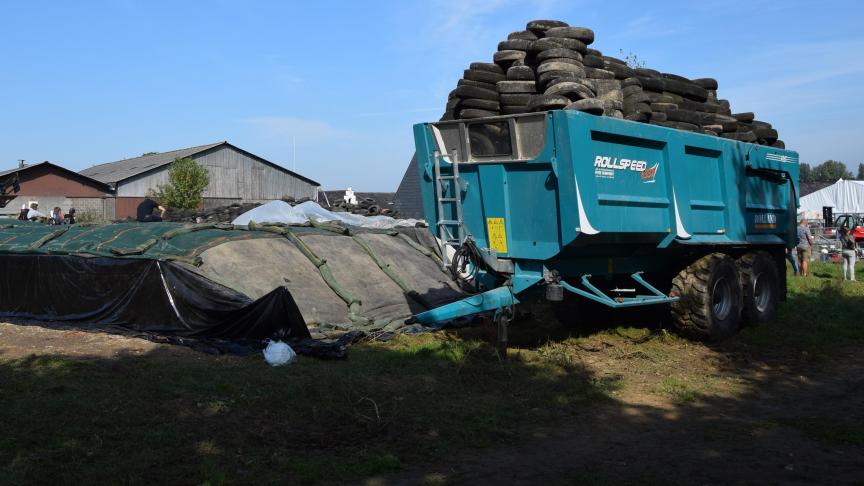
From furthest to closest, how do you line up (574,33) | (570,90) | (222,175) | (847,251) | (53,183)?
(222,175) < (53,183) < (847,251) < (574,33) < (570,90)

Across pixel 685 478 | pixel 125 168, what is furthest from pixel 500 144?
pixel 125 168

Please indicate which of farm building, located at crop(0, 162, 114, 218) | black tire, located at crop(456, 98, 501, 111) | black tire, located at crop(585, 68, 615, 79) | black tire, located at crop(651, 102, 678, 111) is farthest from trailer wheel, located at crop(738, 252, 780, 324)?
farm building, located at crop(0, 162, 114, 218)

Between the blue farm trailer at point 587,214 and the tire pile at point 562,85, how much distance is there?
0.46 meters

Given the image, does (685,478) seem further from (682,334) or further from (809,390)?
(682,334)

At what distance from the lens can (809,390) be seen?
26.5 ft

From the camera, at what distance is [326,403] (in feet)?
22.2

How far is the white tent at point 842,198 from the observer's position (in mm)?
48188

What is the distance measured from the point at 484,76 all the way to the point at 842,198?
45367 mm

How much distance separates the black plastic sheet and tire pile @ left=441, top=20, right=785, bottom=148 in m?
3.41

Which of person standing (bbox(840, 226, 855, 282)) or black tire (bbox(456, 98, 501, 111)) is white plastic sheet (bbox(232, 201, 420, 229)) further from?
person standing (bbox(840, 226, 855, 282))

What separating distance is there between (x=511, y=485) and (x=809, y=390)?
4445 mm

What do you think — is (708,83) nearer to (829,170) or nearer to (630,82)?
(630,82)

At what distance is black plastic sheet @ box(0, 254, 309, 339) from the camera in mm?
9406

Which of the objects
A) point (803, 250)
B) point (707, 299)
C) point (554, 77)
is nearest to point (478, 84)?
point (554, 77)
